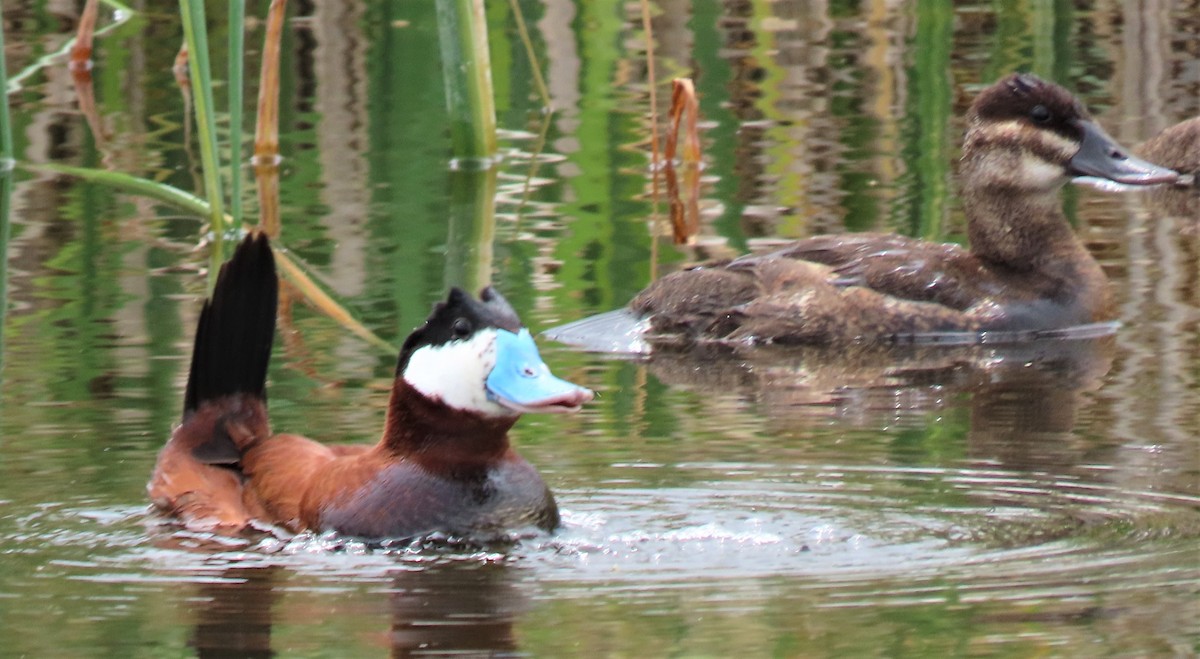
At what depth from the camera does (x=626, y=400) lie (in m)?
6.91

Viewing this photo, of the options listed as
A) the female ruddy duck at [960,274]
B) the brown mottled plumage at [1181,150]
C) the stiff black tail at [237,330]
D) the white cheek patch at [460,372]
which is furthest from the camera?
the brown mottled plumage at [1181,150]

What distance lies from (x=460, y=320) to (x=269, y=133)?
6.08m

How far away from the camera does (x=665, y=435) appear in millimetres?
6336

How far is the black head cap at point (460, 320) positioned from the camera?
5.34 metres

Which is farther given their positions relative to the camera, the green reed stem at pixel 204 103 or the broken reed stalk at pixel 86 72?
the broken reed stalk at pixel 86 72

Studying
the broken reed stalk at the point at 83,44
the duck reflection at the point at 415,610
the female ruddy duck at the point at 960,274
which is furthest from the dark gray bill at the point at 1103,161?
the broken reed stalk at the point at 83,44

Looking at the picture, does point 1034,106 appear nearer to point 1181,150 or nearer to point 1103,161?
point 1103,161

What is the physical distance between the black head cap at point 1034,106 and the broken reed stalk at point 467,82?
8.03 feet

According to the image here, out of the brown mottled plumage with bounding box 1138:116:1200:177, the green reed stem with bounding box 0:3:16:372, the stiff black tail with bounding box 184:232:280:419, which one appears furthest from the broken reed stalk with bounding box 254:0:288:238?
the brown mottled plumage with bounding box 1138:116:1200:177

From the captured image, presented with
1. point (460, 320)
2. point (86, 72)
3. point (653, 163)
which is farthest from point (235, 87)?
point (86, 72)

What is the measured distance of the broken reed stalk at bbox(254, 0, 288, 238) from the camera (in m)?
9.81

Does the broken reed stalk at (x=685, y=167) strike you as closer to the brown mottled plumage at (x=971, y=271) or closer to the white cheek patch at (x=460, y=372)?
the brown mottled plumage at (x=971, y=271)

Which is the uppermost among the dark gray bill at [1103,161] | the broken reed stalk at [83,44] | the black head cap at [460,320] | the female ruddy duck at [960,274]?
the broken reed stalk at [83,44]

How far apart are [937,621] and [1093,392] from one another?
8.46 ft
